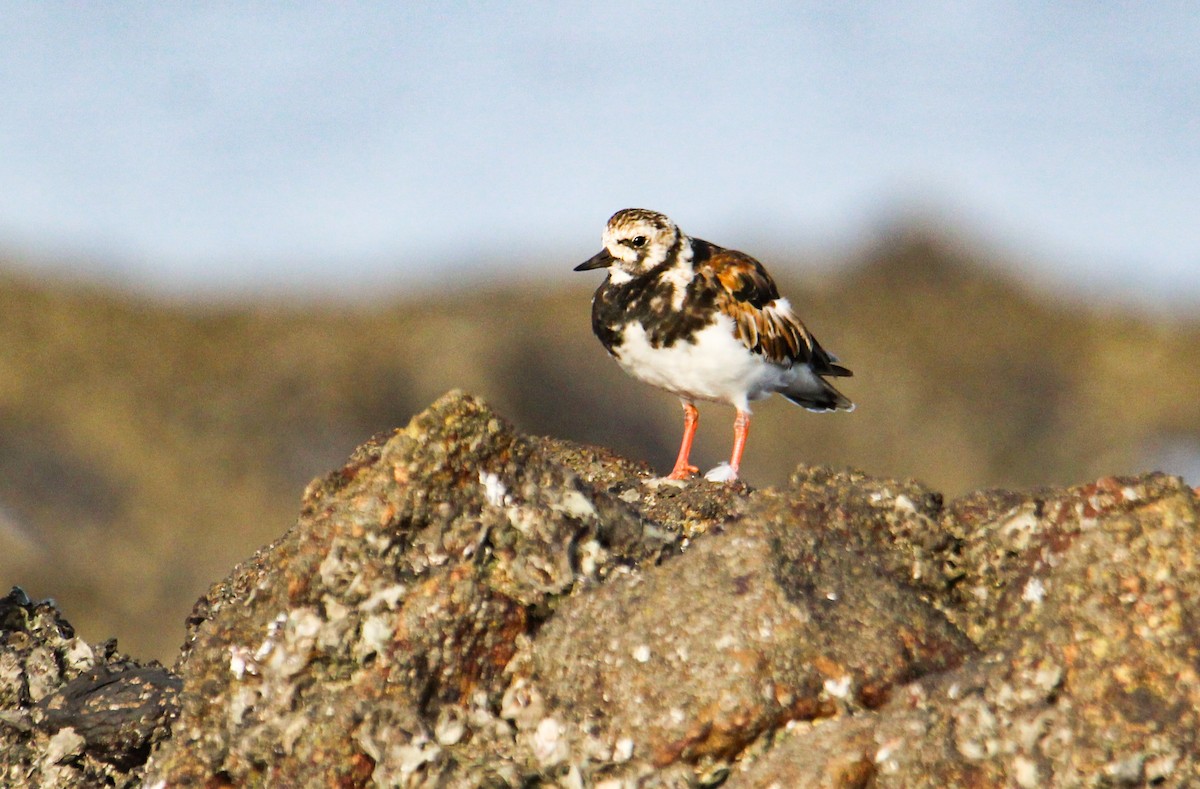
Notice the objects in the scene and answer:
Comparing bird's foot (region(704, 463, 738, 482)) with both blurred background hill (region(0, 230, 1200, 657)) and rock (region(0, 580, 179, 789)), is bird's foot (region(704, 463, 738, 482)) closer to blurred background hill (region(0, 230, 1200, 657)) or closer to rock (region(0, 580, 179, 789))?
rock (region(0, 580, 179, 789))

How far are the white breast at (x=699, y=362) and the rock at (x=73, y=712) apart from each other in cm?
503

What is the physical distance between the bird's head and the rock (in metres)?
5.39

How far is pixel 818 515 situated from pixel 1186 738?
6.24 ft

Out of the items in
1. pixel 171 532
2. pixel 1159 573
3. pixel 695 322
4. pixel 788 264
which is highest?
pixel 788 264

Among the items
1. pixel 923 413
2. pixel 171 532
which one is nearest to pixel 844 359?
pixel 923 413

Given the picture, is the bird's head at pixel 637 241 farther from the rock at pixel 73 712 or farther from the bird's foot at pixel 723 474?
the rock at pixel 73 712

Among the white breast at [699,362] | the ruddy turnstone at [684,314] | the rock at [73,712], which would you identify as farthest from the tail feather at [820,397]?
the rock at [73,712]

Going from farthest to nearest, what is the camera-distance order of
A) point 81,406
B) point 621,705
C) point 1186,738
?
point 81,406, point 621,705, point 1186,738

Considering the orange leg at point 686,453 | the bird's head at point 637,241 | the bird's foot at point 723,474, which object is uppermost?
the bird's head at point 637,241

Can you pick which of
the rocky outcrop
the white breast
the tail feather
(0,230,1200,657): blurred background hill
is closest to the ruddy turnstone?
the white breast

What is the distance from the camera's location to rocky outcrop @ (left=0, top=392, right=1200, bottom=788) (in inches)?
195

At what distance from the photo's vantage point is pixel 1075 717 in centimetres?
486

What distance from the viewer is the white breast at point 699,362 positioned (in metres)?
10.9

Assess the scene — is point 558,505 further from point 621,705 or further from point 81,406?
point 81,406
